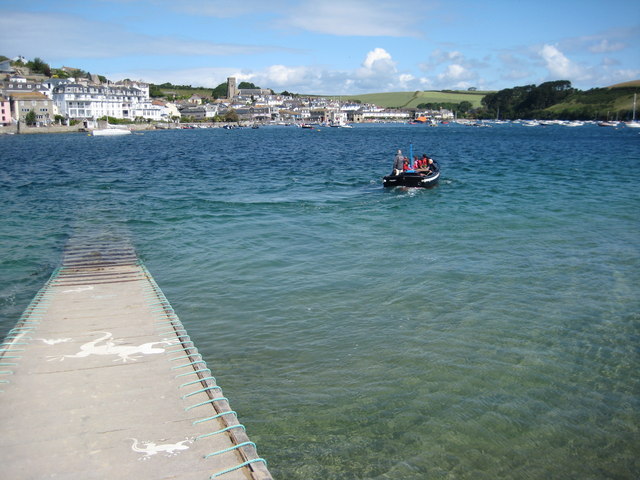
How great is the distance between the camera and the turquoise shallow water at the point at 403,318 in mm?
7129

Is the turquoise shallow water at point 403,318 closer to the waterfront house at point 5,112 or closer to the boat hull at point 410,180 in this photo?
the boat hull at point 410,180

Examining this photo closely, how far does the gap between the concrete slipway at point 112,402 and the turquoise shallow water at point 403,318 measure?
46.1 inches

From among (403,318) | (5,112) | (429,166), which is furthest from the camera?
(5,112)

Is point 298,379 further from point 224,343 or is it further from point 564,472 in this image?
point 564,472

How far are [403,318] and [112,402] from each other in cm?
667

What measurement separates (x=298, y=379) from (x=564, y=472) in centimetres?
421

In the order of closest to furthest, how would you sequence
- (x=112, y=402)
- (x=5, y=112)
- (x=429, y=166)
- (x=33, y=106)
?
(x=112, y=402), (x=429, y=166), (x=5, y=112), (x=33, y=106)

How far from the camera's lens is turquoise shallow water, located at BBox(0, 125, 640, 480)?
7.13 m

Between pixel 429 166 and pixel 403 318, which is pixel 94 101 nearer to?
pixel 429 166

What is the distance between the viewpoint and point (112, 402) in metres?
6.53

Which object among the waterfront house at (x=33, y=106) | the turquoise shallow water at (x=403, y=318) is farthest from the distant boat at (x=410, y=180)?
the waterfront house at (x=33, y=106)

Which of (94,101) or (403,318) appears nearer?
(403,318)

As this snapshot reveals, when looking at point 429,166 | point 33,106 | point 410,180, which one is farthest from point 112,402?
point 33,106

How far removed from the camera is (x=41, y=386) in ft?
22.8
